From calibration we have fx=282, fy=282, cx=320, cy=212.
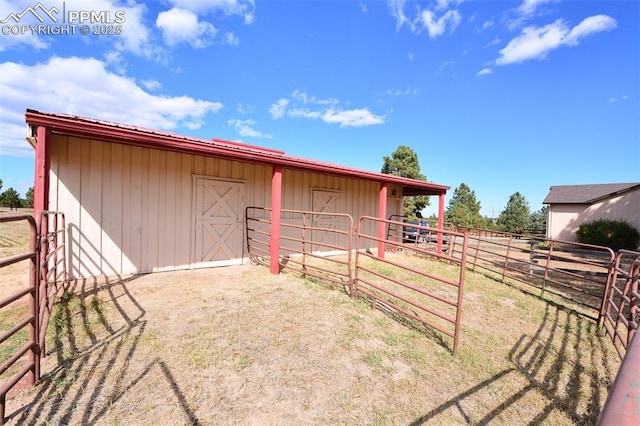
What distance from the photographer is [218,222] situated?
6406 millimetres

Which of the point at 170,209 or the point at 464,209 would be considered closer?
the point at 170,209

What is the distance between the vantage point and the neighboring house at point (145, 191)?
14.4 feet

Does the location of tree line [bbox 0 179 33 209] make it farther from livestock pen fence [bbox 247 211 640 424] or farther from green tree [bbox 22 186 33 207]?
livestock pen fence [bbox 247 211 640 424]

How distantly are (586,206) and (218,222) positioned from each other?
2385 centimetres

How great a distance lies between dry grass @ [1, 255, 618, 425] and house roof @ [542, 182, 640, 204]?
2101 centimetres

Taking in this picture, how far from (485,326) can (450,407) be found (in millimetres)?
2086

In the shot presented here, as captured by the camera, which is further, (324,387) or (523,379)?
(523,379)

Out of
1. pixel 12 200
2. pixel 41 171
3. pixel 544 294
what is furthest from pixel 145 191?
pixel 12 200

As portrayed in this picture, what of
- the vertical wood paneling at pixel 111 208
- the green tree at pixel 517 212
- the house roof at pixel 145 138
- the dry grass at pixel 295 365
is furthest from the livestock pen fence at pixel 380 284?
the green tree at pixel 517 212

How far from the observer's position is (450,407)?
2.36 metres

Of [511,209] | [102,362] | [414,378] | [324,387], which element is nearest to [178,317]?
[102,362]

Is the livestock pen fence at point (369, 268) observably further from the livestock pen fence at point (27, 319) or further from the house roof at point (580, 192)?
the house roof at point (580, 192)

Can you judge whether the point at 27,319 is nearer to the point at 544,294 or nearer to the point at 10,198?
the point at 544,294

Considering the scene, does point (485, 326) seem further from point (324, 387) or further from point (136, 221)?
point (136, 221)
